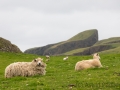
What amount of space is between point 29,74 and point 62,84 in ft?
20.3

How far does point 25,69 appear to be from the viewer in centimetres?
2161

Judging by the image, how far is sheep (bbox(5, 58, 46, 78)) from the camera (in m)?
21.6

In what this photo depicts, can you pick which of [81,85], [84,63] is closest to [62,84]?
[81,85]

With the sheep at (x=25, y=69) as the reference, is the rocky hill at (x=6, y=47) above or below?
above

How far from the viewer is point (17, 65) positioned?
21812 millimetres

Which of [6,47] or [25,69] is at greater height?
[6,47]

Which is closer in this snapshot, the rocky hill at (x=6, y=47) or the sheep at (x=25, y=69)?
the sheep at (x=25, y=69)

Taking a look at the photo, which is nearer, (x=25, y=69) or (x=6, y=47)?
(x=25, y=69)

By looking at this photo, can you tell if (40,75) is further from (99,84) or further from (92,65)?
(99,84)

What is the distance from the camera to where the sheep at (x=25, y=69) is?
2156 centimetres

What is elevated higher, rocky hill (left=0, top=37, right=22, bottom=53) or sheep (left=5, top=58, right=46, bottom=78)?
rocky hill (left=0, top=37, right=22, bottom=53)

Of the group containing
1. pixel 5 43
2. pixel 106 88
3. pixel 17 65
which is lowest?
pixel 106 88

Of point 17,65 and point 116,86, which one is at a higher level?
point 17,65

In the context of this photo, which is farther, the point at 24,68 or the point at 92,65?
the point at 92,65
